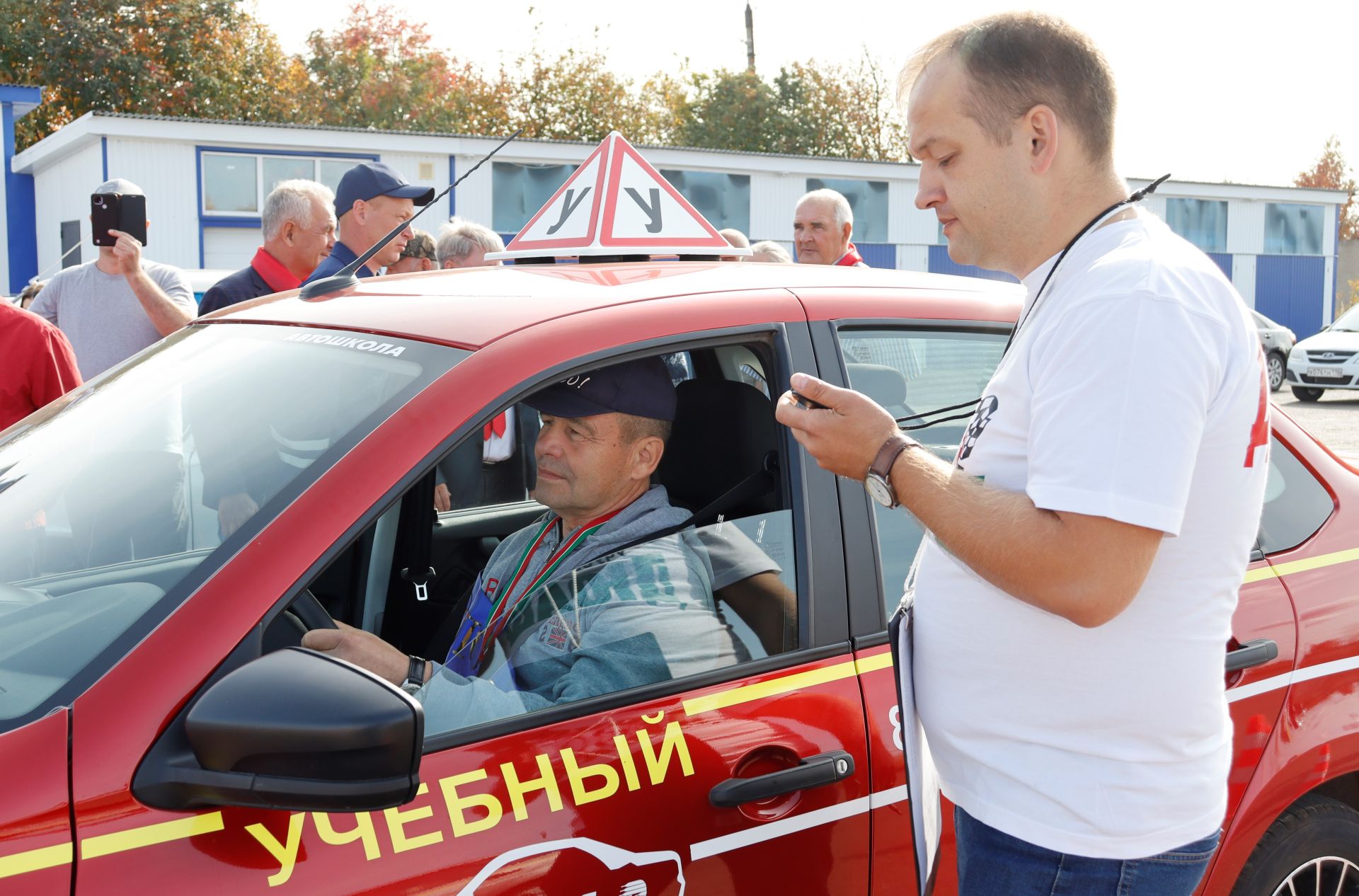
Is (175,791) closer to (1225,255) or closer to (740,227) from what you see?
(740,227)

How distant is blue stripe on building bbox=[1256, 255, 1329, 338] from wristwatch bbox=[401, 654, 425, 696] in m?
31.9

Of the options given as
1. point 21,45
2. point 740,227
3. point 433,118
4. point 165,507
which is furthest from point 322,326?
point 433,118

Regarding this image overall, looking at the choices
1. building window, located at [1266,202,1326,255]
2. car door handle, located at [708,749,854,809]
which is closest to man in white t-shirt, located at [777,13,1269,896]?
car door handle, located at [708,749,854,809]

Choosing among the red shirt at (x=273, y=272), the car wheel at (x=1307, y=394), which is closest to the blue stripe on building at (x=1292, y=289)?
the car wheel at (x=1307, y=394)

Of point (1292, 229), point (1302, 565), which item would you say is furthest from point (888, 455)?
point (1292, 229)

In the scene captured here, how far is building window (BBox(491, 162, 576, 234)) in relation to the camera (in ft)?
70.7

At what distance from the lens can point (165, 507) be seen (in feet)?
5.91

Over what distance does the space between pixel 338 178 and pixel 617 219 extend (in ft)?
60.1

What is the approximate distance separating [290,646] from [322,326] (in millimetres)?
714

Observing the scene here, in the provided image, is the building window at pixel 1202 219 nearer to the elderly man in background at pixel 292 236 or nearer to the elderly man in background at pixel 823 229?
the elderly man in background at pixel 823 229

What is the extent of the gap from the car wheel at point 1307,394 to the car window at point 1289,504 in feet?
58.8

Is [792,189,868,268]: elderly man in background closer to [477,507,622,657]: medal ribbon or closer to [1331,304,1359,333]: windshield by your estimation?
[477,507,622,657]: medal ribbon

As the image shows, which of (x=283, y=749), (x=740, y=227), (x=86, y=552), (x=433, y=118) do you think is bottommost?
(x=283, y=749)

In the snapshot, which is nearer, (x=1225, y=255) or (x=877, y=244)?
(x=877, y=244)
